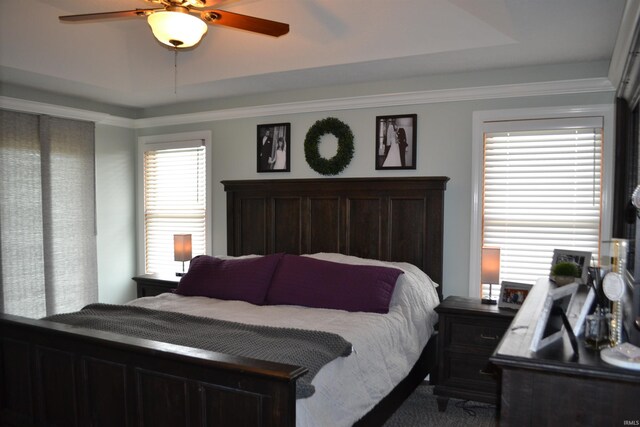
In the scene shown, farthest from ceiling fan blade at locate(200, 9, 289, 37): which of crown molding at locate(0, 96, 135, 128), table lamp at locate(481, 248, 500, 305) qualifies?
crown molding at locate(0, 96, 135, 128)

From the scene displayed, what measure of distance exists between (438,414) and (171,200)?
137 inches

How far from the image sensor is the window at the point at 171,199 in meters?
5.09

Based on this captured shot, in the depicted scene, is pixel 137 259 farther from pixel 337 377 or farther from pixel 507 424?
pixel 507 424

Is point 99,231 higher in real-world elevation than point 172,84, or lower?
lower

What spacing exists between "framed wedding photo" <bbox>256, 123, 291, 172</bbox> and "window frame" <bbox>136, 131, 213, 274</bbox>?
64 centimetres

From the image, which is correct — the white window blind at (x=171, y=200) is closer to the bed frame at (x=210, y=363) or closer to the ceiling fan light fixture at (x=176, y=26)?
the bed frame at (x=210, y=363)

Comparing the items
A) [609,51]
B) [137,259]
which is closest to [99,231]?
[137,259]

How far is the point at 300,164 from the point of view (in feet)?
14.8

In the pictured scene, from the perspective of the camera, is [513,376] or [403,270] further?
[403,270]

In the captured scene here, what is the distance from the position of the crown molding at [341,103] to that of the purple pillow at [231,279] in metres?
1.54

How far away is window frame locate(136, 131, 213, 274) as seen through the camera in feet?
16.4

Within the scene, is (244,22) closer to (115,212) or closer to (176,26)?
(176,26)

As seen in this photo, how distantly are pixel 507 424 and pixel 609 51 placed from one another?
2877mm

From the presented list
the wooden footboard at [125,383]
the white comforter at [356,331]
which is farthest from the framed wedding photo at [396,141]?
the wooden footboard at [125,383]
